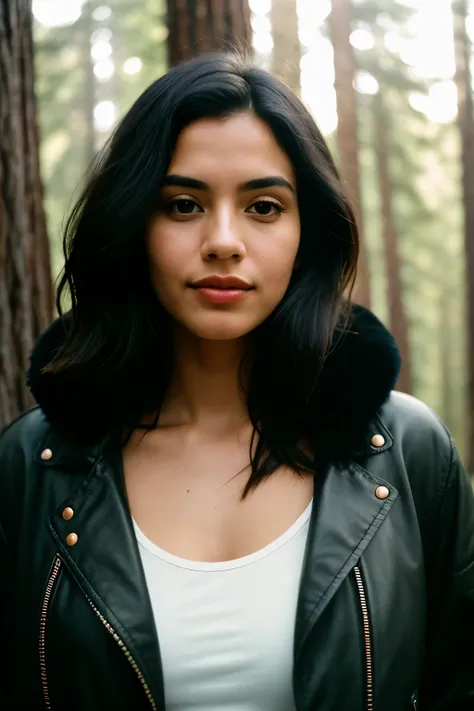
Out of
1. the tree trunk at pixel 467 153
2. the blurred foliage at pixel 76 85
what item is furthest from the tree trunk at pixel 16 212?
the tree trunk at pixel 467 153

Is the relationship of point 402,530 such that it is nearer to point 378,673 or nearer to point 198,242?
point 378,673

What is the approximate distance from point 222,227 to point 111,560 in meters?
1.04

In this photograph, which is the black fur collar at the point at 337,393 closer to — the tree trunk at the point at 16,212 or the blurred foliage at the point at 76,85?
the tree trunk at the point at 16,212

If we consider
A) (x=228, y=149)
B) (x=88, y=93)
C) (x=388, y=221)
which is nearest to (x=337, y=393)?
(x=228, y=149)

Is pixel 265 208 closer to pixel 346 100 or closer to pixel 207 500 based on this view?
pixel 207 500

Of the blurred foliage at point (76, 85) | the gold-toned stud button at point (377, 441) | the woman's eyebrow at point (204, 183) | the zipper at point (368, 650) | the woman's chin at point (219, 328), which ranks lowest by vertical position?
the zipper at point (368, 650)

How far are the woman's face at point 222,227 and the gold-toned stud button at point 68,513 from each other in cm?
69

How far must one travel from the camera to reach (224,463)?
260 centimetres

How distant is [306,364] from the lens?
2.61 metres

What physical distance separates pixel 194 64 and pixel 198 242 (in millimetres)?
617

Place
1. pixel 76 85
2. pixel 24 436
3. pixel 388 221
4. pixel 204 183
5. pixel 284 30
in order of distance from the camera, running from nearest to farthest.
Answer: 1. pixel 204 183
2. pixel 24 436
3. pixel 284 30
4. pixel 388 221
5. pixel 76 85

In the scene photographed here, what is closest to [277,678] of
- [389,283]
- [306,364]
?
[306,364]

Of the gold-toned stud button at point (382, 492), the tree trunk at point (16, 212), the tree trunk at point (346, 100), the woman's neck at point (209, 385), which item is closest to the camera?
the gold-toned stud button at point (382, 492)

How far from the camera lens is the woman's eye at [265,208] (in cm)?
236
